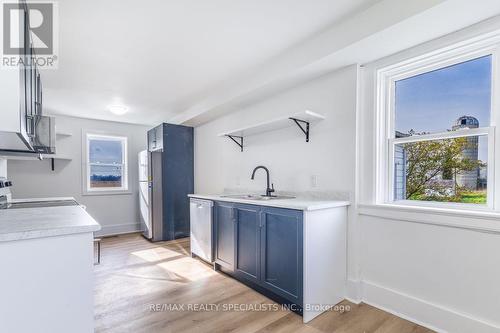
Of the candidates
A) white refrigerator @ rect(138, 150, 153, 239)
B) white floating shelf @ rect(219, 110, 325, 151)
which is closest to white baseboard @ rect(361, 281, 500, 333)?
white floating shelf @ rect(219, 110, 325, 151)

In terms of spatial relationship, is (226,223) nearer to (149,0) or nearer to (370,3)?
(149,0)

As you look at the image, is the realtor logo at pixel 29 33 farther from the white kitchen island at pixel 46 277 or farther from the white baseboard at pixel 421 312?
the white baseboard at pixel 421 312

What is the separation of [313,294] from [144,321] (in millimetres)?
1363

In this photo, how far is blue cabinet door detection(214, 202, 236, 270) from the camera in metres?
2.76

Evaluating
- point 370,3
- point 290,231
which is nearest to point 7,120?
point 290,231

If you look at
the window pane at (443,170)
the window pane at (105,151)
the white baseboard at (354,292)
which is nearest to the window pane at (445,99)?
Result: the window pane at (443,170)

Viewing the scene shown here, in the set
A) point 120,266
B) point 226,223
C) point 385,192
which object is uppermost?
point 385,192

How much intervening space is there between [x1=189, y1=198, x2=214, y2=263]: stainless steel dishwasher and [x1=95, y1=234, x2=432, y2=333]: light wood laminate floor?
0.17m

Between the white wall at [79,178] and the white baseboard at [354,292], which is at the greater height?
the white wall at [79,178]

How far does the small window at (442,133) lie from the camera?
178cm

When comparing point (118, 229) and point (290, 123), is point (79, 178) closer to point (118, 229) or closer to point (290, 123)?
point (118, 229)

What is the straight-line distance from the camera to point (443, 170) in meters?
2.00

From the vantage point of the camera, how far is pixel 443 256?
1849 mm

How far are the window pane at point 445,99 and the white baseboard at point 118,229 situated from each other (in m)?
5.12
